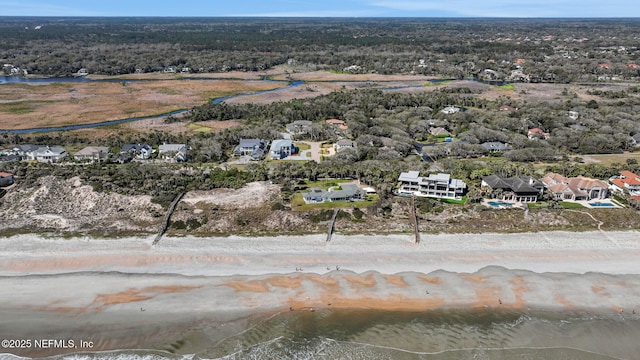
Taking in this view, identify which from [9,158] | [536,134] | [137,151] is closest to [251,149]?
[137,151]

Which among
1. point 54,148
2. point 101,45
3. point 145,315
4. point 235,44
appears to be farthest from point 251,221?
point 101,45

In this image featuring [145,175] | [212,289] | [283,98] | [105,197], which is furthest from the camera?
[283,98]

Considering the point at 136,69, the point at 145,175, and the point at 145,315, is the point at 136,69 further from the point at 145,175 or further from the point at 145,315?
the point at 145,315

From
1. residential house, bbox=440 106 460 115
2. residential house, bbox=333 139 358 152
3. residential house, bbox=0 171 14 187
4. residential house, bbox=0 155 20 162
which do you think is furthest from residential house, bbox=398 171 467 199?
residential house, bbox=0 155 20 162

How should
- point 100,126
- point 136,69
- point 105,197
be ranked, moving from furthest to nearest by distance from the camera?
point 136,69
point 100,126
point 105,197

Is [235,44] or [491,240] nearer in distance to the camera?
[491,240]

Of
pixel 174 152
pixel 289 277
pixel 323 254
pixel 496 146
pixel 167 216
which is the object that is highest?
pixel 174 152

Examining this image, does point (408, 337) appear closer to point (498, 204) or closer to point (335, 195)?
point (335, 195)
